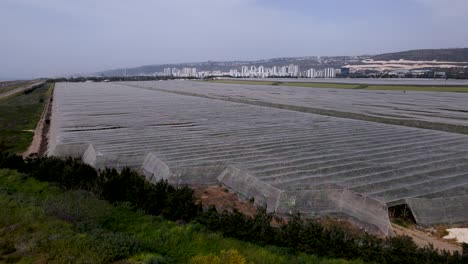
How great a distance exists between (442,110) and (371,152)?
614 inches

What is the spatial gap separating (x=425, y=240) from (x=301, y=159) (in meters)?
5.05

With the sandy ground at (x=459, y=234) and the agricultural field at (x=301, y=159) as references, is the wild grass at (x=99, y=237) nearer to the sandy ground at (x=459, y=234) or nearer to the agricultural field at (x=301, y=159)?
the agricultural field at (x=301, y=159)

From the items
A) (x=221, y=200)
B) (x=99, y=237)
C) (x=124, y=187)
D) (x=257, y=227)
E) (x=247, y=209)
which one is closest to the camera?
(x=99, y=237)

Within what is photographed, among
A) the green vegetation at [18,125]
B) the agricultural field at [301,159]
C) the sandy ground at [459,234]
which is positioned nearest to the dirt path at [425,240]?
the sandy ground at [459,234]

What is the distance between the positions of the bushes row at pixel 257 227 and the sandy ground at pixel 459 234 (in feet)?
4.18

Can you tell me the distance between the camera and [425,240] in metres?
8.06

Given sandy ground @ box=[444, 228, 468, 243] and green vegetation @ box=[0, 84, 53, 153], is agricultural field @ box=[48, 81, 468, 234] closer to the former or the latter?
sandy ground @ box=[444, 228, 468, 243]

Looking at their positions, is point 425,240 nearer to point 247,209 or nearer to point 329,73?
point 247,209

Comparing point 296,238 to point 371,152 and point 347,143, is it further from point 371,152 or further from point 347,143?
point 347,143

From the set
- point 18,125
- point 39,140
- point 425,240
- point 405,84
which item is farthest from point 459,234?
point 405,84

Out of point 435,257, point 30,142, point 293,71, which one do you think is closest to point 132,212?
point 435,257

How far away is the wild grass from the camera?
671 cm

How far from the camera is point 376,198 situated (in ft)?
30.2

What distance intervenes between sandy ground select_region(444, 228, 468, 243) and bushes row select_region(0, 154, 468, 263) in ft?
4.18
